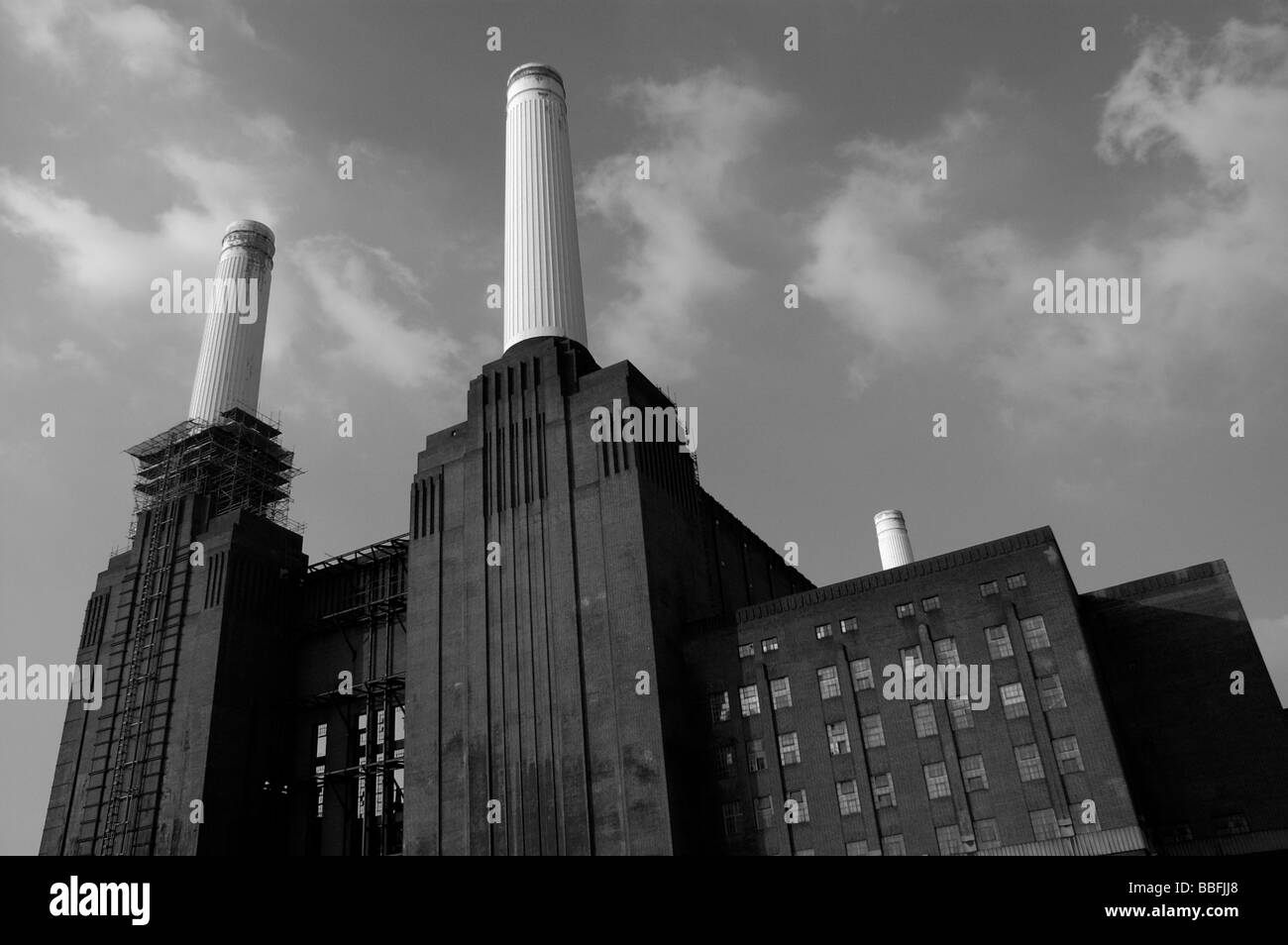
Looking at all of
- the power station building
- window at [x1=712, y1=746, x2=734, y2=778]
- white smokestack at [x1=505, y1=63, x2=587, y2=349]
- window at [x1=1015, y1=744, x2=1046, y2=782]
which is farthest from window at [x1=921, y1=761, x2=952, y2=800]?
white smokestack at [x1=505, y1=63, x2=587, y2=349]

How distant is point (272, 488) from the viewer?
8356 centimetres

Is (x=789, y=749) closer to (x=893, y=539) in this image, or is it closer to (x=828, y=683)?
(x=828, y=683)

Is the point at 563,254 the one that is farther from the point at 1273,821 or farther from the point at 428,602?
the point at 1273,821

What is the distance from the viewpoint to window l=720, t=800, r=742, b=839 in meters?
52.3

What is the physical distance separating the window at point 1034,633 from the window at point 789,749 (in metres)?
12.4

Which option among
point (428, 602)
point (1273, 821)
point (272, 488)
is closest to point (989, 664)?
point (1273, 821)

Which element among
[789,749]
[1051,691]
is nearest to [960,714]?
A: [1051,691]

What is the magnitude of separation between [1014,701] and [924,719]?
429 centimetres

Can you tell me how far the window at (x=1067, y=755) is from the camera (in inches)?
1813

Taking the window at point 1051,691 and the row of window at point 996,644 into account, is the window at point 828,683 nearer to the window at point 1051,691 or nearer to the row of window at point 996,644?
the row of window at point 996,644

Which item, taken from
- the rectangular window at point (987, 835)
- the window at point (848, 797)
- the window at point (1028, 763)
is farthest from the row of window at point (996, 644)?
the rectangular window at point (987, 835)

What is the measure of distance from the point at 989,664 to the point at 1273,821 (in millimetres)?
14907

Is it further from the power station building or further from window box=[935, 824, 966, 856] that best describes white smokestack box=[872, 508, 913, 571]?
window box=[935, 824, 966, 856]

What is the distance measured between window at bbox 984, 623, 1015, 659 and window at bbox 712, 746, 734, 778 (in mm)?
14164
